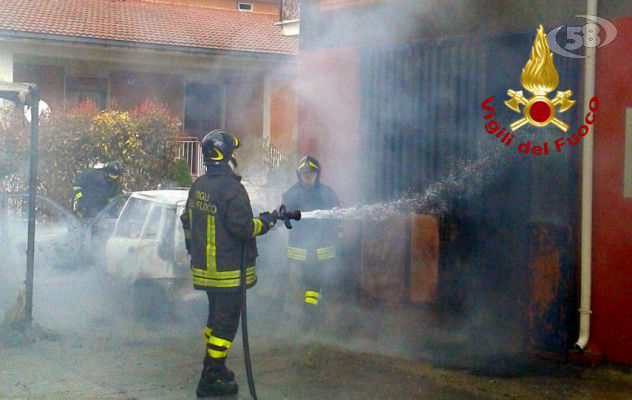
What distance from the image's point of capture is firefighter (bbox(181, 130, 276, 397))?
5.50m

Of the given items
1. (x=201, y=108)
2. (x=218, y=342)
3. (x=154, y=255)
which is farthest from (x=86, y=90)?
(x=218, y=342)

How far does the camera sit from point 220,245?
18.3ft

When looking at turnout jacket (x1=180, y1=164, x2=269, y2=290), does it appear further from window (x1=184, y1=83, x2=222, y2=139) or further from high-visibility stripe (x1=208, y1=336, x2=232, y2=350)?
window (x1=184, y1=83, x2=222, y2=139)

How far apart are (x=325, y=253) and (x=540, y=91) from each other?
2217mm

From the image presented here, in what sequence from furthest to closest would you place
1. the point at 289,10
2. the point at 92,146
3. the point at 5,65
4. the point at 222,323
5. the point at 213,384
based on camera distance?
the point at 5,65 → the point at 92,146 → the point at 289,10 → the point at 222,323 → the point at 213,384

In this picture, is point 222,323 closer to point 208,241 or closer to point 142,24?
point 208,241

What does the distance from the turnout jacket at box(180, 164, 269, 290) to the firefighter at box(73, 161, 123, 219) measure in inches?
197

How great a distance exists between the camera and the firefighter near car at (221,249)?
550cm

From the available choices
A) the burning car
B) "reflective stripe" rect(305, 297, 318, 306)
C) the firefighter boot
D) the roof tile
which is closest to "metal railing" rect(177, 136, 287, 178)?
the roof tile

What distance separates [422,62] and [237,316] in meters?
3.05

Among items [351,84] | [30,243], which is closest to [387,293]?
[351,84]

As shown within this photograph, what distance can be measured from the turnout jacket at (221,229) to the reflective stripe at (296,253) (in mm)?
1440

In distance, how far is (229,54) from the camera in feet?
58.2

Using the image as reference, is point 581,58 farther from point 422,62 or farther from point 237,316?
point 237,316
